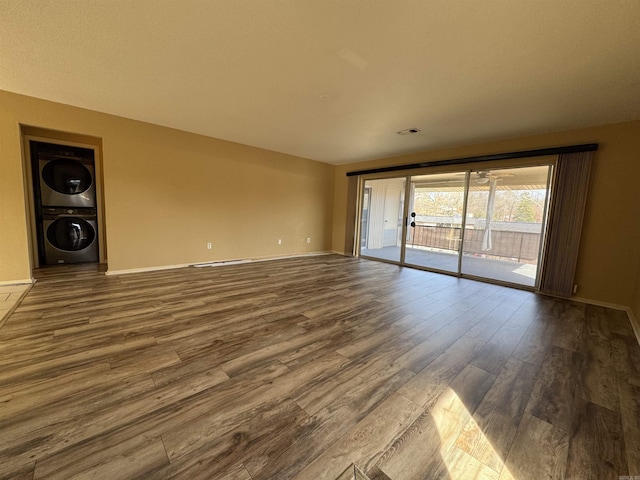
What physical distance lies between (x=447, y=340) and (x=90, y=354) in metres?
2.98

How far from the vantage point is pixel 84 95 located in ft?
10.6

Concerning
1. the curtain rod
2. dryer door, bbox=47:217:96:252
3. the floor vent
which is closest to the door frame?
dryer door, bbox=47:217:96:252

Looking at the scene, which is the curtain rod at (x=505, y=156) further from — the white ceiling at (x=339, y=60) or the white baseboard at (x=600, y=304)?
the white baseboard at (x=600, y=304)

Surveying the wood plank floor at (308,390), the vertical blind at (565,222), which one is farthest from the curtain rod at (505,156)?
the wood plank floor at (308,390)

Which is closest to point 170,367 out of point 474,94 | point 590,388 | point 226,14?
point 226,14

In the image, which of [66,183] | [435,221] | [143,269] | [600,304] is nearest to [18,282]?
[143,269]

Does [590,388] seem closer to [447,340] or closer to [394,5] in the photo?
[447,340]

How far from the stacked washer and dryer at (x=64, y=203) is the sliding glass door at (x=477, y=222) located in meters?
6.45

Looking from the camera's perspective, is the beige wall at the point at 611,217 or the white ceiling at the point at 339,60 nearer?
the white ceiling at the point at 339,60

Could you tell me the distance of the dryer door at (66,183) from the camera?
14.5 feet

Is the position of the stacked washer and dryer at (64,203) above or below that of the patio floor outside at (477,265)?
above

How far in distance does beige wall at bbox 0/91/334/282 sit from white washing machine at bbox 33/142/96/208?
131 cm

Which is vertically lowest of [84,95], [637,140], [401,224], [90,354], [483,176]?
[90,354]

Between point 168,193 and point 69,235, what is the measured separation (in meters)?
2.13
